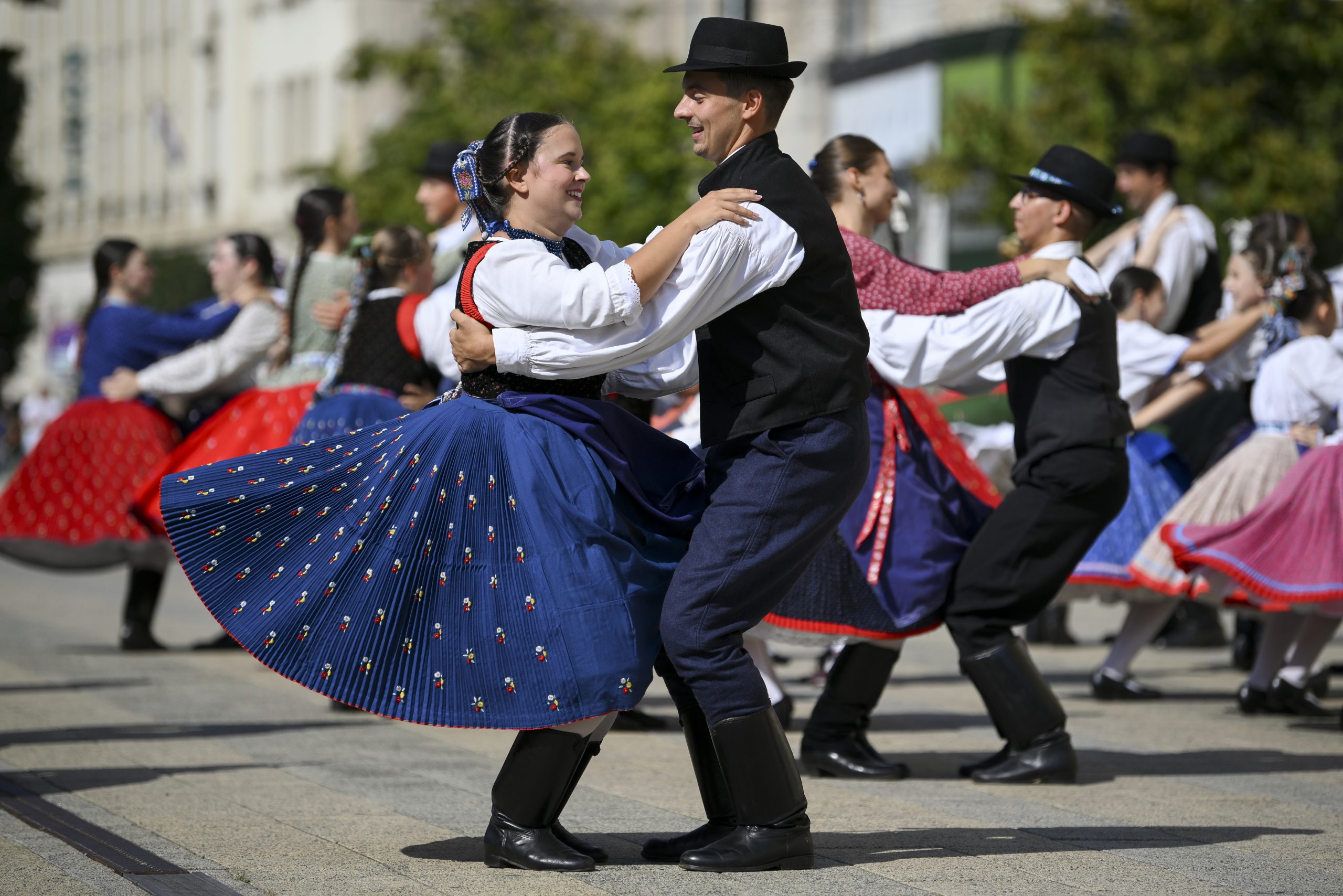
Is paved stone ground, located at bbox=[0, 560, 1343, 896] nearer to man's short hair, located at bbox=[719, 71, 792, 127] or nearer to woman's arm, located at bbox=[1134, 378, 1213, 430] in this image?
woman's arm, located at bbox=[1134, 378, 1213, 430]

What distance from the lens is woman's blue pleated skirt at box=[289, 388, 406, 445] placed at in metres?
8.13

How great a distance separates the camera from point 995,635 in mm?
6191

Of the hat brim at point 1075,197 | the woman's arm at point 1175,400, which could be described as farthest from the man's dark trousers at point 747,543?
the woman's arm at point 1175,400

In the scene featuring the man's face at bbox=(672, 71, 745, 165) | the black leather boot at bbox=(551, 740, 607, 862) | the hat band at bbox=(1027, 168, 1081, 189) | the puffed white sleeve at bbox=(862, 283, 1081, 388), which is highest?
the man's face at bbox=(672, 71, 745, 165)

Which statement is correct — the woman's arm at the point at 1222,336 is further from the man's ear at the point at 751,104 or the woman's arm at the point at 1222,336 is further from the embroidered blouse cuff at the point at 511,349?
the embroidered blouse cuff at the point at 511,349

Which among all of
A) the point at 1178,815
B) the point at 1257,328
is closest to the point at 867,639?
the point at 1178,815

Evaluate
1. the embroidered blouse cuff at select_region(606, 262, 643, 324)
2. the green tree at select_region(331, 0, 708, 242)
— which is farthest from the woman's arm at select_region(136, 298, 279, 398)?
the green tree at select_region(331, 0, 708, 242)

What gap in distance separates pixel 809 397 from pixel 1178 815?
186 cm

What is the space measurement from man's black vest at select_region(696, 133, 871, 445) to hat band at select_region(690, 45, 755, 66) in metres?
0.21

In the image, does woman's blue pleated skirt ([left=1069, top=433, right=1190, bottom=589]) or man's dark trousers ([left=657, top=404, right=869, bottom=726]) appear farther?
→ woman's blue pleated skirt ([left=1069, top=433, right=1190, bottom=589])

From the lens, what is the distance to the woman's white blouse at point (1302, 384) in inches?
312

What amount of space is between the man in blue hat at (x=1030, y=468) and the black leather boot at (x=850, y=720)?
0.85 ft

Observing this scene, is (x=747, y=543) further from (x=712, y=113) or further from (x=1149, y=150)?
(x=1149, y=150)

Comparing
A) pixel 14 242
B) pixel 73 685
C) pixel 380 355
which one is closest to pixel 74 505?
pixel 73 685
